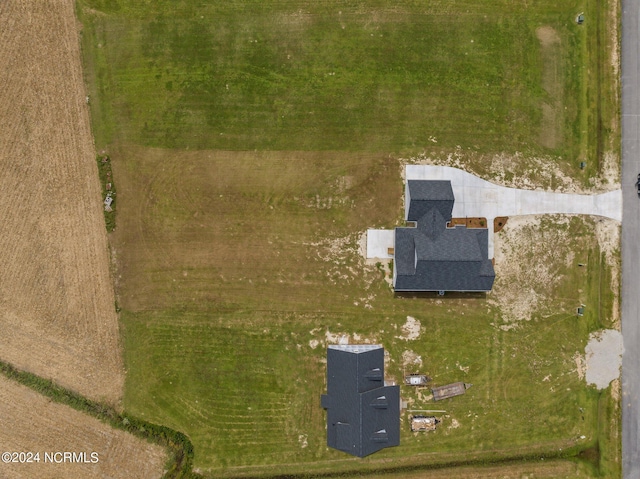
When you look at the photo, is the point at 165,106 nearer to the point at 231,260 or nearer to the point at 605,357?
the point at 231,260

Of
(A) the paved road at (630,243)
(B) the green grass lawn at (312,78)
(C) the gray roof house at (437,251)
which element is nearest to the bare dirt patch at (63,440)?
(B) the green grass lawn at (312,78)

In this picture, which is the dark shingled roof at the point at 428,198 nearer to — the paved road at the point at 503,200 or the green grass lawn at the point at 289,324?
the paved road at the point at 503,200

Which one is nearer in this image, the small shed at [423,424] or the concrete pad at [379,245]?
the small shed at [423,424]

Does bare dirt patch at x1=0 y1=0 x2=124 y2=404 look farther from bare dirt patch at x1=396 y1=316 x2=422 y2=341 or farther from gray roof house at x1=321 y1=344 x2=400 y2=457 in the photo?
A: bare dirt patch at x1=396 y1=316 x2=422 y2=341

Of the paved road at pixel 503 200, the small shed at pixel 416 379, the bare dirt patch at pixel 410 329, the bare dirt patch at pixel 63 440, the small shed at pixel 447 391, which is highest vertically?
the paved road at pixel 503 200

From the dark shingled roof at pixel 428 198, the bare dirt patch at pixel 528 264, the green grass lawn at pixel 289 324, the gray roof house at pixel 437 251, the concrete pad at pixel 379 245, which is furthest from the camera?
the bare dirt patch at pixel 528 264

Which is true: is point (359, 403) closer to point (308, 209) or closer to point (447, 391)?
point (447, 391)

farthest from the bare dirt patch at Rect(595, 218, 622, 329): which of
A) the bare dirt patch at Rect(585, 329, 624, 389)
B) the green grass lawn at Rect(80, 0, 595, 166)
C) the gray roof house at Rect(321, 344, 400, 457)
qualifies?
the gray roof house at Rect(321, 344, 400, 457)
